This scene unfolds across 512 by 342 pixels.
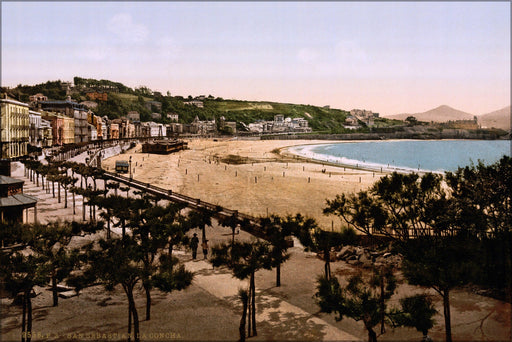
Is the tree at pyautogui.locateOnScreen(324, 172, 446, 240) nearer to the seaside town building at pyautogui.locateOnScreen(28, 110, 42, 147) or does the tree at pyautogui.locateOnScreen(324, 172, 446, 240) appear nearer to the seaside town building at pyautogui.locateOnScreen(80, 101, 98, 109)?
the seaside town building at pyautogui.locateOnScreen(28, 110, 42, 147)

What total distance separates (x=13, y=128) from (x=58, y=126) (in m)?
27.0

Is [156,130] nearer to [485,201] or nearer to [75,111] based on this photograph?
[75,111]

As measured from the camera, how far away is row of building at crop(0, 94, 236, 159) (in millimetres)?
63338

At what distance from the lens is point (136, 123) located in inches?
5295

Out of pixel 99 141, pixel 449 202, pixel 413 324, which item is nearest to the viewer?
pixel 413 324

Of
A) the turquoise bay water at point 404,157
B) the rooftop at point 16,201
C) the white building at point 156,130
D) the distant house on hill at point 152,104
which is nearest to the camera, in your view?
the rooftop at point 16,201

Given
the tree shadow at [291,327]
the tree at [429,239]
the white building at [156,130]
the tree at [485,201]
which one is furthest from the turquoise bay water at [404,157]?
the tree shadow at [291,327]

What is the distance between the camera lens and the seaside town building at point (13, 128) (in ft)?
199

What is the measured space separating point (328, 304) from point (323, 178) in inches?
1869

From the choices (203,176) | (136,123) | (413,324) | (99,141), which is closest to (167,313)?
(413,324)

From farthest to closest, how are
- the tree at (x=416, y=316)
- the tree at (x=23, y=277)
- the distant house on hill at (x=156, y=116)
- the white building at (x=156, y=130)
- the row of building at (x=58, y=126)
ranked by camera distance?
the distant house on hill at (x=156, y=116), the white building at (x=156, y=130), the row of building at (x=58, y=126), the tree at (x=23, y=277), the tree at (x=416, y=316)

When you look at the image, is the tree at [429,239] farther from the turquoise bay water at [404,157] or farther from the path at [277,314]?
the turquoise bay water at [404,157]

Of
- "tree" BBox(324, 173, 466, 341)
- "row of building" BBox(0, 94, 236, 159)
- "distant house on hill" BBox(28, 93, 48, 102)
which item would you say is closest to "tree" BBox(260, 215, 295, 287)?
"tree" BBox(324, 173, 466, 341)

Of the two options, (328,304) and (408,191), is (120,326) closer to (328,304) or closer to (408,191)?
(328,304)
